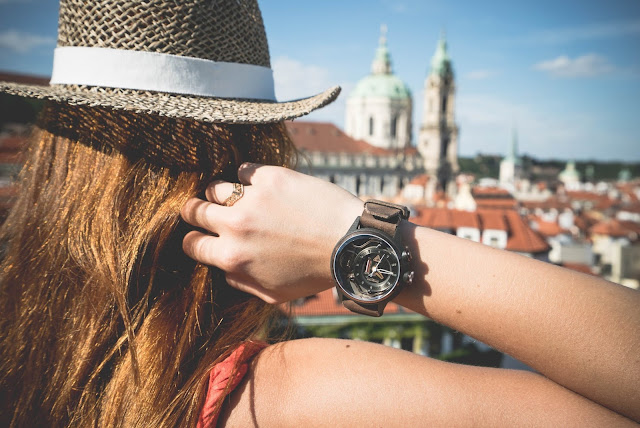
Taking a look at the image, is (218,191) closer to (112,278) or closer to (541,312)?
(112,278)

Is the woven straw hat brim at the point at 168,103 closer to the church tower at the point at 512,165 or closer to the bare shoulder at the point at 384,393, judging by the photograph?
the bare shoulder at the point at 384,393

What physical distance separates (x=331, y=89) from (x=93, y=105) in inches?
28.0

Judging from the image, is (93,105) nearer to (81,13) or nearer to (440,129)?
(81,13)

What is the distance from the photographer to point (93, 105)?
1.13 metres

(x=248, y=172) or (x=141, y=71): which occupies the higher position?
(x=141, y=71)

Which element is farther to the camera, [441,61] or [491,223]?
[441,61]

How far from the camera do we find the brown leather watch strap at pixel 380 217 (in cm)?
102

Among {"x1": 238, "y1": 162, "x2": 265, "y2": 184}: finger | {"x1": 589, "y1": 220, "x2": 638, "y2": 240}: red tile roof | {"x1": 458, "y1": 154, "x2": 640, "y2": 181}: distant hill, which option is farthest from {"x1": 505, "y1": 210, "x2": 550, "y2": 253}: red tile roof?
{"x1": 458, "y1": 154, "x2": 640, "y2": 181}: distant hill

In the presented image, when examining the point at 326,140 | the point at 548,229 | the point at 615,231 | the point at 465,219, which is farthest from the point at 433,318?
the point at 326,140

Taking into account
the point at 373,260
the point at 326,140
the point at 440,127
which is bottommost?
the point at 373,260

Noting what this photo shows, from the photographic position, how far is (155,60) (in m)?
1.23

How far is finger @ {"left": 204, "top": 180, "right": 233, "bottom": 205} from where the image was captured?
110 cm

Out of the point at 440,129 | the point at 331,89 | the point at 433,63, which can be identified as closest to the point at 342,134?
the point at 440,129

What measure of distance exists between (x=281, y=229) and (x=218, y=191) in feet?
0.66
